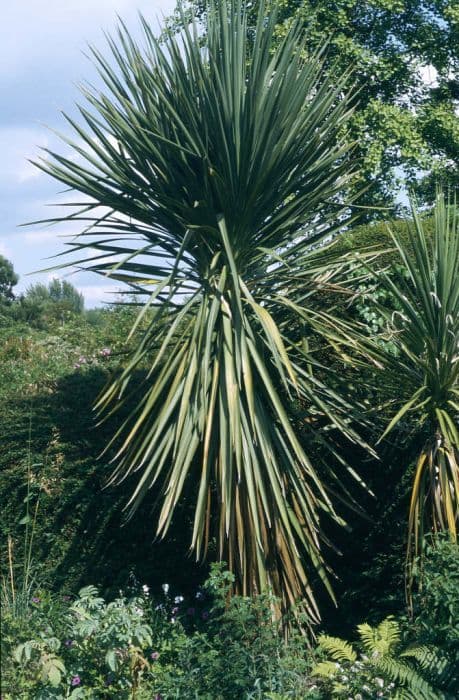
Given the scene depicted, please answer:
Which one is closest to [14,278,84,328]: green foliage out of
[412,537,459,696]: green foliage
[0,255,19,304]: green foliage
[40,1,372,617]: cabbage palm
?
[0,255,19,304]: green foliage

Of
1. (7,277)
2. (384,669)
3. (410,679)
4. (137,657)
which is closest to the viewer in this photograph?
(410,679)

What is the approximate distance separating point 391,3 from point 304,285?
8462 mm

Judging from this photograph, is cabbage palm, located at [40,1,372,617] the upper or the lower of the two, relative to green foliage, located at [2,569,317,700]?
upper

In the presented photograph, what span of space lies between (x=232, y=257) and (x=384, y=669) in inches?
96.6

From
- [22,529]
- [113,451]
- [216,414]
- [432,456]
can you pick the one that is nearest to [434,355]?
[432,456]

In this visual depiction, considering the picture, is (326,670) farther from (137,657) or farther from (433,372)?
(433,372)

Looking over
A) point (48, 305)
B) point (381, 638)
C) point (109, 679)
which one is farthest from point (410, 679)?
point (48, 305)

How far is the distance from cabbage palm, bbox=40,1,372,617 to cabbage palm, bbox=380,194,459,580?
0.49m

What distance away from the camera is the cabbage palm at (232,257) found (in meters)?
5.07

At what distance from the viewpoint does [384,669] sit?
14.4 feet

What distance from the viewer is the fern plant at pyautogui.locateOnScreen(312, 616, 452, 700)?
4254 mm

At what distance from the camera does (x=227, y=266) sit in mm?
5379

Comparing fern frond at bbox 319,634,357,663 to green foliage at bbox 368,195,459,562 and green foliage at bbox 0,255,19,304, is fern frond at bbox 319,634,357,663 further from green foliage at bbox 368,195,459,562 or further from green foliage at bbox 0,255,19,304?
green foliage at bbox 0,255,19,304

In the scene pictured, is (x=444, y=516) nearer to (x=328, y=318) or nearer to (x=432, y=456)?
(x=432, y=456)
